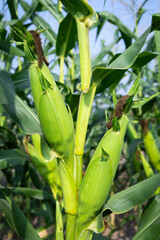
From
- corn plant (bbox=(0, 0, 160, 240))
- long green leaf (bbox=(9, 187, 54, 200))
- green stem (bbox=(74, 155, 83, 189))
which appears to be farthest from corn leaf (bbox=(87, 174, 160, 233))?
long green leaf (bbox=(9, 187, 54, 200))

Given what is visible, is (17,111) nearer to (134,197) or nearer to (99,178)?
(99,178)

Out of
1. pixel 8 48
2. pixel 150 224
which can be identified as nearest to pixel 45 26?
pixel 8 48

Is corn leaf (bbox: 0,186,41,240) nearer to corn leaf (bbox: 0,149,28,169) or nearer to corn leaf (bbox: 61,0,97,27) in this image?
corn leaf (bbox: 0,149,28,169)

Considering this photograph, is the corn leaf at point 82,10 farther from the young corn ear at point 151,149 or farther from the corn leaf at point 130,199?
the young corn ear at point 151,149

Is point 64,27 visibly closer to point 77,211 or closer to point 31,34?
point 31,34

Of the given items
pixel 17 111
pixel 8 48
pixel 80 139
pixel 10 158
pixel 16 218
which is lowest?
pixel 10 158

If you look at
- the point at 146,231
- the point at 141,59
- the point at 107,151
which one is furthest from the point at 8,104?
the point at 146,231
